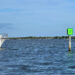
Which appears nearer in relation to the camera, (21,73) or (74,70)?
(21,73)

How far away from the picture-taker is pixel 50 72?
24984mm

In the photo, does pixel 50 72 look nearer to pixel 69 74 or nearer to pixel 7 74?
pixel 69 74

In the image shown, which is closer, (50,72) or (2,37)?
(50,72)

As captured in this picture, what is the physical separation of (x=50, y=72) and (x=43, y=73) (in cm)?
76

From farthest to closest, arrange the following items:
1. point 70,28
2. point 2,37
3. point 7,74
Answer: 1. point 2,37
2. point 70,28
3. point 7,74

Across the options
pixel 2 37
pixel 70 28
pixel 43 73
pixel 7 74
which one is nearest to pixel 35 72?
pixel 43 73

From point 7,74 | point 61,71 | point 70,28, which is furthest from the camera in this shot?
point 70,28

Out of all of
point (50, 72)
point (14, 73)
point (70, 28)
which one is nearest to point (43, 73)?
point (50, 72)

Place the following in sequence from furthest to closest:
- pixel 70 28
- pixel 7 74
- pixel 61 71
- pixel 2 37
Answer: pixel 2 37 < pixel 70 28 < pixel 61 71 < pixel 7 74

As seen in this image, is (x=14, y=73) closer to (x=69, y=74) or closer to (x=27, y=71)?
(x=27, y=71)

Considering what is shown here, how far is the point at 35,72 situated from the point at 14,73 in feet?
5.88

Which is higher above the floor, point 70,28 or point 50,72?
point 70,28

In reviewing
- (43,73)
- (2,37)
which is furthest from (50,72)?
(2,37)

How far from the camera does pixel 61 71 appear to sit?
83.9ft
